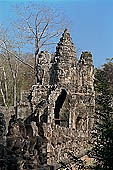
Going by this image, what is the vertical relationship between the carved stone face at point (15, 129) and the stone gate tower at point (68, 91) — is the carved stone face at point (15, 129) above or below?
below

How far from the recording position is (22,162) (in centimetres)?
485

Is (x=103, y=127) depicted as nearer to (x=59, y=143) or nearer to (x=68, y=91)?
(x=59, y=143)

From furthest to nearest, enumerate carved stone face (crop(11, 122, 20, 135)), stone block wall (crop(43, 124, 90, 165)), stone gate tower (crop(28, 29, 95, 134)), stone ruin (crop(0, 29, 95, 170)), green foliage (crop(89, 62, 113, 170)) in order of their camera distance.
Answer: stone gate tower (crop(28, 29, 95, 134)), stone ruin (crop(0, 29, 95, 170)), stone block wall (crop(43, 124, 90, 165)), carved stone face (crop(11, 122, 20, 135)), green foliage (crop(89, 62, 113, 170))

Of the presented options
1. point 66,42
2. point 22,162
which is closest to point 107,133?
point 22,162

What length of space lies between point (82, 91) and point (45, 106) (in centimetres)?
175

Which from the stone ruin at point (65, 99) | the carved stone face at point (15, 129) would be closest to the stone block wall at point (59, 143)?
the stone ruin at point (65, 99)

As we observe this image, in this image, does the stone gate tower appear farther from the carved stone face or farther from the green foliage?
the green foliage

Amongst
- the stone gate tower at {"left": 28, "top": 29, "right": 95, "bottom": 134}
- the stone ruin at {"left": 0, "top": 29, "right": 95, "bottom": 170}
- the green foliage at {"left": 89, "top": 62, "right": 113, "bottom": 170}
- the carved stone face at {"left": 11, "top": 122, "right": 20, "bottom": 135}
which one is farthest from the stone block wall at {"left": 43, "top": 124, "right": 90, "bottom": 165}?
the green foliage at {"left": 89, "top": 62, "right": 113, "bottom": 170}

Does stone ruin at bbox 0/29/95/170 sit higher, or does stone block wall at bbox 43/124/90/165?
stone ruin at bbox 0/29/95/170

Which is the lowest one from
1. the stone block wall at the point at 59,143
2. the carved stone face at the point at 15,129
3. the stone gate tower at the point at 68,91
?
the stone block wall at the point at 59,143

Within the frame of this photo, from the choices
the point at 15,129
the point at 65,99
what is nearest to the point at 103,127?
the point at 15,129

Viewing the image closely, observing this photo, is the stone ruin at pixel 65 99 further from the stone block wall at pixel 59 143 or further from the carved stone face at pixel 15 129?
Result: the carved stone face at pixel 15 129

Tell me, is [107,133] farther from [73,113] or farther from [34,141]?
[73,113]

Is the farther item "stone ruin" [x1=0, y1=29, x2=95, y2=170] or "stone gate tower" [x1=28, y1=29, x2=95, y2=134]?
"stone gate tower" [x1=28, y1=29, x2=95, y2=134]
